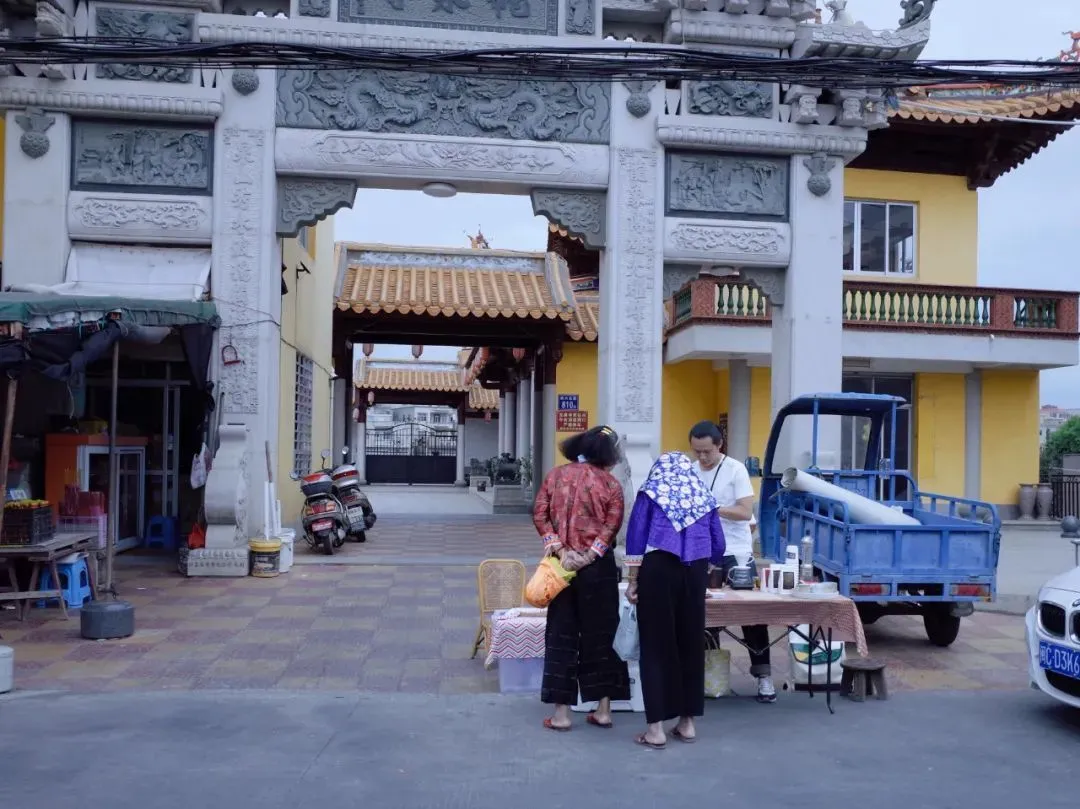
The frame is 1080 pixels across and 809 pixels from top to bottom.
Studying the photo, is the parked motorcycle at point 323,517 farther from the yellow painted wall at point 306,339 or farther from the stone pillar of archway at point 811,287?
the stone pillar of archway at point 811,287

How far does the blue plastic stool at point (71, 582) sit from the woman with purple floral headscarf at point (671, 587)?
5.73 meters

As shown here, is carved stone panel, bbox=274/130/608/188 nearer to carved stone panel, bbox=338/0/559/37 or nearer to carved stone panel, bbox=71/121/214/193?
carved stone panel, bbox=71/121/214/193

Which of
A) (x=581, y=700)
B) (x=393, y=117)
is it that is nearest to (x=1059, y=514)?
(x=393, y=117)

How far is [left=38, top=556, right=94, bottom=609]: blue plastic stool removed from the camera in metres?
8.80

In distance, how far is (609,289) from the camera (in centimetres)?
1177

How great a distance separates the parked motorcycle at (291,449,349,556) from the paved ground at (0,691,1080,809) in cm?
624

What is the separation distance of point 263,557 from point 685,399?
1013cm

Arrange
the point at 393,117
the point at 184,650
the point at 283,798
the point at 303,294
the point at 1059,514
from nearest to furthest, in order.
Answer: the point at 283,798 → the point at 184,650 → the point at 393,117 → the point at 303,294 → the point at 1059,514

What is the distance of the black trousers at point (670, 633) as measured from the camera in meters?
5.37

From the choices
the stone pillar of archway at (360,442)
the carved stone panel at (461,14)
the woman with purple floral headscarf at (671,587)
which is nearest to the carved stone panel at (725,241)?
the carved stone panel at (461,14)

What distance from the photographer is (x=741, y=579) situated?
20.8 ft

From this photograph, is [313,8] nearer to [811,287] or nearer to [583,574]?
[811,287]

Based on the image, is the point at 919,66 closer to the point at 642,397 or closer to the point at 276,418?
the point at 642,397

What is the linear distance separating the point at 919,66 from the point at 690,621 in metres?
5.36
